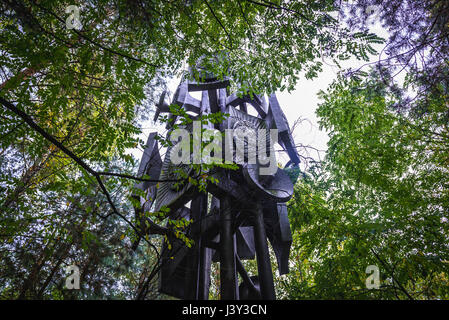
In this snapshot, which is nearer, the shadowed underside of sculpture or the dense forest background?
the dense forest background

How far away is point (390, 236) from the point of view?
14.4ft

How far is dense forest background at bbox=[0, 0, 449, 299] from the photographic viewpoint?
3.31 metres

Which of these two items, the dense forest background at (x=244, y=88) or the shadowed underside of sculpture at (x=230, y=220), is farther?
the shadowed underside of sculpture at (x=230, y=220)

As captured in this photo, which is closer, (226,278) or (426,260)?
(426,260)

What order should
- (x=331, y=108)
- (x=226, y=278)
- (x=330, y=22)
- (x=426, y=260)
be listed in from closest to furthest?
(x=426, y=260) → (x=330, y=22) → (x=226, y=278) → (x=331, y=108)

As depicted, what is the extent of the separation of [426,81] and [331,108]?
329cm

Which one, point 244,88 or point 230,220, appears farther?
point 230,220

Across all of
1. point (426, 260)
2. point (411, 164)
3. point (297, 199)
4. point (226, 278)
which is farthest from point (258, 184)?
point (411, 164)

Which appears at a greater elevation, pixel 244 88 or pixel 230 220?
pixel 244 88

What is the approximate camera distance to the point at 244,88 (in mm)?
4754

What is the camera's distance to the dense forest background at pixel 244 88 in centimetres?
331

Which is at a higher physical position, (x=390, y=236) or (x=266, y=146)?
(x=266, y=146)
